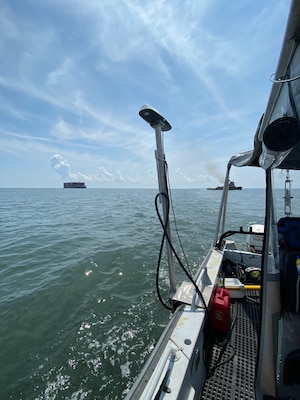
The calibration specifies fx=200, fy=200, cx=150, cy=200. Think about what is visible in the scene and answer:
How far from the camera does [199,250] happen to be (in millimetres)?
8312

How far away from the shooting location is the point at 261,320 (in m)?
1.79

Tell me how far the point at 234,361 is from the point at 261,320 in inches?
39.4

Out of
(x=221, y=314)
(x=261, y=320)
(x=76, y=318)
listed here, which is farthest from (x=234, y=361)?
(x=76, y=318)

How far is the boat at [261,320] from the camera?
126 centimetres

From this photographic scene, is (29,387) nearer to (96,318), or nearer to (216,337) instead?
(96,318)

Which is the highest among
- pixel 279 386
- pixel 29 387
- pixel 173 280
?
pixel 173 280

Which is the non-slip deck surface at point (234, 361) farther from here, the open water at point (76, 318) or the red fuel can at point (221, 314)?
the open water at point (76, 318)

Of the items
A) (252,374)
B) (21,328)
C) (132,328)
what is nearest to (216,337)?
(252,374)

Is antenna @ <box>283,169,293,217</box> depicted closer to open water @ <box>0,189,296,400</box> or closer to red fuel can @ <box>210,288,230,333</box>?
red fuel can @ <box>210,288,230,333</box>

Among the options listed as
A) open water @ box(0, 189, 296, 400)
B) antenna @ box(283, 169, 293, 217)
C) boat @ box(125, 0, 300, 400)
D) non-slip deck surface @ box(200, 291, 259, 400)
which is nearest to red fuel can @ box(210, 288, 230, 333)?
boat @ box(125, 0, 300, 400)

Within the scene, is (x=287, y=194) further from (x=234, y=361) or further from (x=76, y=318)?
(x=76, y=318)

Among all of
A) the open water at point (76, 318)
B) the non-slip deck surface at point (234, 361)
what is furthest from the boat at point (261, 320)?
the open water at point (76, 318)

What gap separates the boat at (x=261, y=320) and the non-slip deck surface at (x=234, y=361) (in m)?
0.01

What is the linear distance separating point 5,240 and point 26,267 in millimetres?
4058
